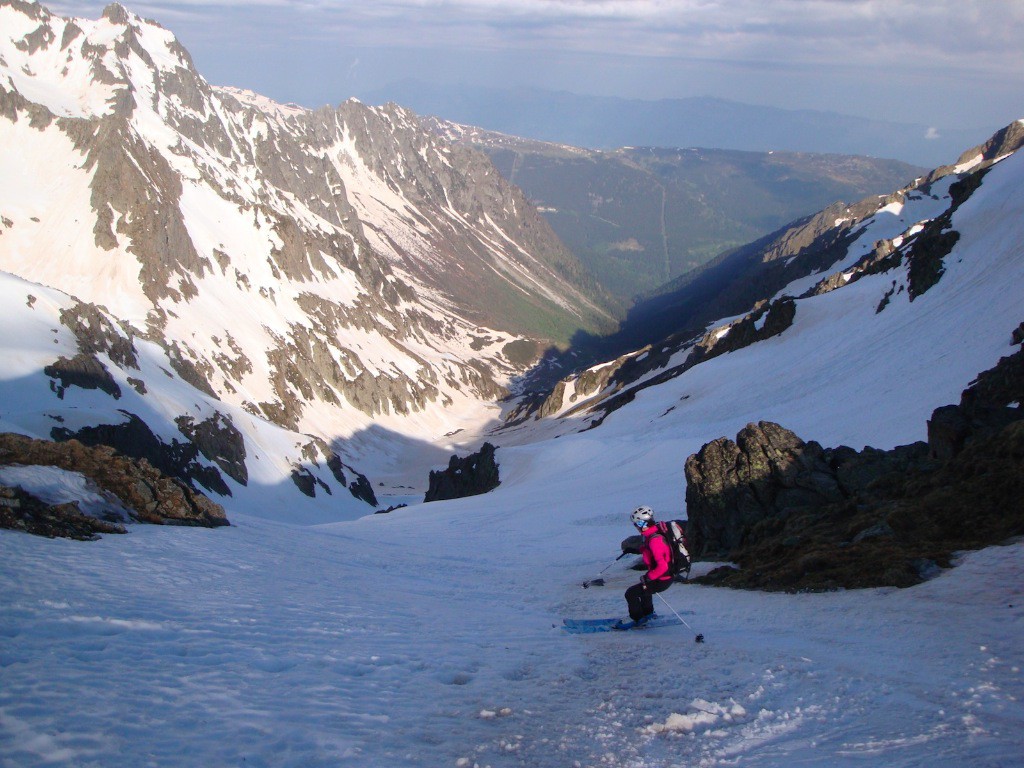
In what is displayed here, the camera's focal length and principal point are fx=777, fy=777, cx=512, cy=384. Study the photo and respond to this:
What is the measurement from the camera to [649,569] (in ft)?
46.7

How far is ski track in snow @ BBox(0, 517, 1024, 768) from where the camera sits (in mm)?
7969

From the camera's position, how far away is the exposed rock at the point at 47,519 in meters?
15.0

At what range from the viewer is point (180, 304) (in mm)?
119562

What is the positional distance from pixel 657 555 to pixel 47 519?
12.3 meters

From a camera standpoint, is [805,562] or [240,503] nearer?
[805,562]

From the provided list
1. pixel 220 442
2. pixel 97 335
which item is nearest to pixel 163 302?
pixel 97 335

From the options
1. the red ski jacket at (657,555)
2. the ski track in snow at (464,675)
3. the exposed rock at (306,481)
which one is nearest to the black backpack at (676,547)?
the red ski jacket at (657,555)

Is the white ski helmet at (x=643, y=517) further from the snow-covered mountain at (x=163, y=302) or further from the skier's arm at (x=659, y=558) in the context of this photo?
the snow-covered mountain at (x=163, y=302)

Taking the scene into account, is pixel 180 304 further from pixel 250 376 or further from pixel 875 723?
pixel 875 723

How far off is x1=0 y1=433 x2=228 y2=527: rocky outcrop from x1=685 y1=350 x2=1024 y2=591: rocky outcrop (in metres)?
14.2

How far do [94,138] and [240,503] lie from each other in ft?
324

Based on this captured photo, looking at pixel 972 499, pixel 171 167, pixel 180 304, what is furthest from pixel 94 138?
pixel 972 499

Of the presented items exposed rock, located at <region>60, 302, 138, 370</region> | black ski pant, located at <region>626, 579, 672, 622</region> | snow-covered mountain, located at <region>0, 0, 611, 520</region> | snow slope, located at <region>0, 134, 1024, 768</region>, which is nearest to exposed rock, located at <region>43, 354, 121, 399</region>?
snow-covered mountain, located at <region>0, 0, 611, 520</region>

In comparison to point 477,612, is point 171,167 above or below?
above
